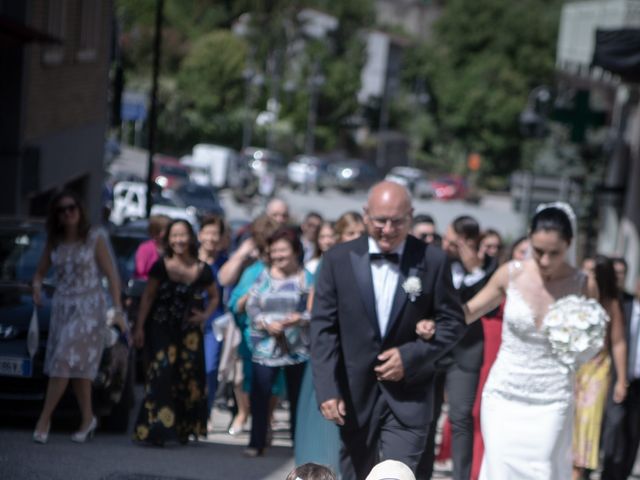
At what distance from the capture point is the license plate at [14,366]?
8477 mm

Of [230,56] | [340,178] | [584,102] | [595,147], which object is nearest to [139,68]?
[230,56]

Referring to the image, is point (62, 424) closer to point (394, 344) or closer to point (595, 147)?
point (394, 344)

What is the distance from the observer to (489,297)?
676cm

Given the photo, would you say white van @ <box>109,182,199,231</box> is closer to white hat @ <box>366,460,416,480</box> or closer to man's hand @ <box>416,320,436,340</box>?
man's hand @ <box>416,320,436,340</box>

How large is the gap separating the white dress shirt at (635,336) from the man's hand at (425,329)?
316 centimetres

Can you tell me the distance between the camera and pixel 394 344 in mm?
6141

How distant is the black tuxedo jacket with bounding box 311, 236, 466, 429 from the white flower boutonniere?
0.03 m

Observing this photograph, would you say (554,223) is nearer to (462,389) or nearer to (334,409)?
(334,409)

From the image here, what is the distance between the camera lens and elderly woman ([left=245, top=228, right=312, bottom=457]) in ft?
28.4

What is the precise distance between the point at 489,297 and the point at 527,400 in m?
0.61

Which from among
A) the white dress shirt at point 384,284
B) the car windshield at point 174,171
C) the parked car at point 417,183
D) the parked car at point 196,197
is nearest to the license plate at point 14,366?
the white dress shirt at point 384,284

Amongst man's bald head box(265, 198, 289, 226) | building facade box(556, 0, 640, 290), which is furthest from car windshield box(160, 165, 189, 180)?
man's bald head box(265, 198, 289, 226)

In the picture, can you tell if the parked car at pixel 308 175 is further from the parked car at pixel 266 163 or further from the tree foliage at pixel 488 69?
the tree foliage at pixel 488 69

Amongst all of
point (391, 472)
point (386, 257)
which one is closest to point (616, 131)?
point (386, 257)
